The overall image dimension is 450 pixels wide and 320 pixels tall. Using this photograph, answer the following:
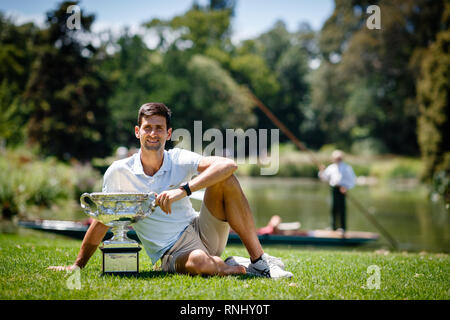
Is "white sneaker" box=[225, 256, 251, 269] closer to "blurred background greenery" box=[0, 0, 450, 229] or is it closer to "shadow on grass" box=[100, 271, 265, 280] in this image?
"shadow on grass" box=[100, 271, 265, 280]

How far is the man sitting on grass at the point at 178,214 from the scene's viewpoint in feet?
10.4

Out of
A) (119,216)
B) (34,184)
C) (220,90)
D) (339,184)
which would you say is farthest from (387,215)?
(220,90)

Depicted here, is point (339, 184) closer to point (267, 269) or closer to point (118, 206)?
point (267, 269)

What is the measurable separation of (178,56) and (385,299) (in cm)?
3009

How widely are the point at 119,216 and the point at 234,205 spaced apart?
775 mm

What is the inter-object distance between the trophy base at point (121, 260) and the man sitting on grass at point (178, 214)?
16cm

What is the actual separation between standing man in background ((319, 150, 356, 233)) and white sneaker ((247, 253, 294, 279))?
6.47m

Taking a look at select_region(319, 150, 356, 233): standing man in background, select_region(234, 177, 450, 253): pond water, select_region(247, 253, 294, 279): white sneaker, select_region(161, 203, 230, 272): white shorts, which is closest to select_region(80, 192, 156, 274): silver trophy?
select_region(161, 203, 230, 272): white shorts

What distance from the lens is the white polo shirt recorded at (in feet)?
10.5

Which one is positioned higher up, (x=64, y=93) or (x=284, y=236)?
(x=64, y=93)

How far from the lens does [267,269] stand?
10.6 feet

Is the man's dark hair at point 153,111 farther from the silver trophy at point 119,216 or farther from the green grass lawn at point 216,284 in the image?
the green grass lawn at point 216,284

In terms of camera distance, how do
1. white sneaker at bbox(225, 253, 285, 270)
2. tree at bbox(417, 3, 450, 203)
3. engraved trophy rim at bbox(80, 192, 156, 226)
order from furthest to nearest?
tree at bbox(417, 3, 450, 203) < white sneaker at bbox(225, 253, 285, 270) < engraved trophy rim at bbox(80, 192, 156, 226)

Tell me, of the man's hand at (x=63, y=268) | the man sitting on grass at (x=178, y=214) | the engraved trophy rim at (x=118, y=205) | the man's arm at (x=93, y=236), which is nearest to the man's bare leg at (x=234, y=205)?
the man sitting on grass at (x=178, y=214)
